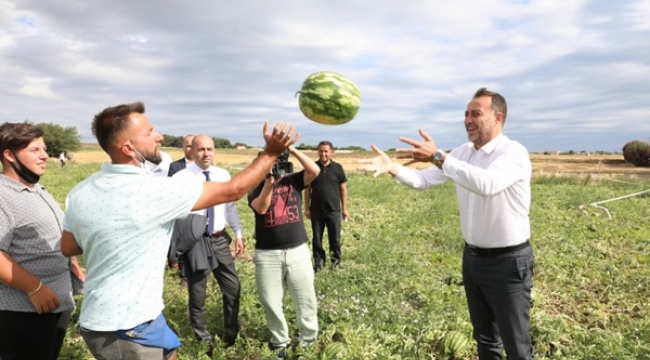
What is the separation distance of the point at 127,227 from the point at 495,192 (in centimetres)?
249

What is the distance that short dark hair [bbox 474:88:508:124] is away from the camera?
350 centimetres

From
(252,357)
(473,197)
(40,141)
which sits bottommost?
(252,357)

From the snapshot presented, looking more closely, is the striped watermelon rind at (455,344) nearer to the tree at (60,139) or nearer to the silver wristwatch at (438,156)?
the silver wristwatch at (438,156)

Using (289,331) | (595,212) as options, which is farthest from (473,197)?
(595,212)

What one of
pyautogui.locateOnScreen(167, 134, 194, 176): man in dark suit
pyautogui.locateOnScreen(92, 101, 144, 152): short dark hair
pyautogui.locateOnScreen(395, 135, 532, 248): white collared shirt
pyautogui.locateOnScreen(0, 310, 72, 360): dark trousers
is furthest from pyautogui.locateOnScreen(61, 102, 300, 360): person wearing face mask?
pyautogui.locateOnScreen(167, 134, 194, 176): man in dark suit

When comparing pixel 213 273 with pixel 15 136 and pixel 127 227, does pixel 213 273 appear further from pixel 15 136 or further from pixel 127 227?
pixel 127 227

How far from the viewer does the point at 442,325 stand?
4992 mm

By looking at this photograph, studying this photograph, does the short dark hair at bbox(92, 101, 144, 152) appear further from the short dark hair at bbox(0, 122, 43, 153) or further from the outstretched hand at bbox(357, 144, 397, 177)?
the outstretched hand at bbox(357, 144, 397, 177)

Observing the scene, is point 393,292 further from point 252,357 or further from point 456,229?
point 456,229

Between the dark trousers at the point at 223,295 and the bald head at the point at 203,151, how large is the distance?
2.90ft

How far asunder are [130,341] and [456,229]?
30.0 feet

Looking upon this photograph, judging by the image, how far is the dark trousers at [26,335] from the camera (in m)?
2.91

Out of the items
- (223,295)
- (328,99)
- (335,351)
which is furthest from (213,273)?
(328,99)

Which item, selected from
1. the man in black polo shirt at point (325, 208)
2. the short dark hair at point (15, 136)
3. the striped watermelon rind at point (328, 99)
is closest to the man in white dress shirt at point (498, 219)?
the striped watermelon rind at point (328, 99)
